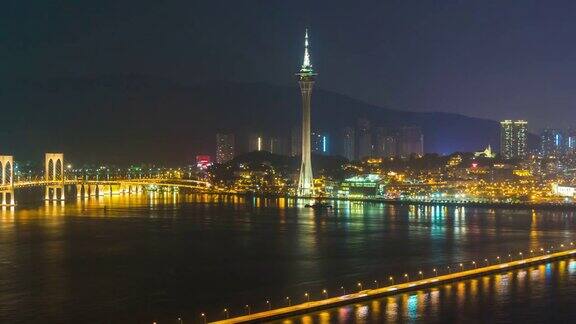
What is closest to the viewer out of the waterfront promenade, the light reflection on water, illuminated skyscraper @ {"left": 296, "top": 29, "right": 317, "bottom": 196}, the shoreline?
the waterfront promenade

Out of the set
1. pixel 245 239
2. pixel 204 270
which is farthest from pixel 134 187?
pixel 204 270

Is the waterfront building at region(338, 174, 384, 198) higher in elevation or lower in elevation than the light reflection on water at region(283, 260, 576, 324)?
higher

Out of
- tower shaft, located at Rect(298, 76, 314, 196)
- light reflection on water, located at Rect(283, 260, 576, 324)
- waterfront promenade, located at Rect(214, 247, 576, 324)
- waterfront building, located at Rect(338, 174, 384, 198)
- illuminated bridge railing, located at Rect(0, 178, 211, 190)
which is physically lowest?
light reflection on water, located at Rect(283, 260, 576, 324)

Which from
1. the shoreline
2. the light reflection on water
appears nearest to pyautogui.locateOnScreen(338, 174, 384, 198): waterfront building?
the shoreline

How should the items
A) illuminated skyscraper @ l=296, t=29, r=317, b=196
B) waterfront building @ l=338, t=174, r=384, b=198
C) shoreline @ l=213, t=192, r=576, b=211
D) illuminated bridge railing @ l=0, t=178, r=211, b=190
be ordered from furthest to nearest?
1. illuminated bridge railing @ l=0, t=178, r=211, b=190
2. waterfront building @ l=338, t=174, r=384, b=198
3. illuminated skyscraper @ l=296, t=29, r=317, b=196
4. shoreline @ l=213, t=192, r=576, b=211

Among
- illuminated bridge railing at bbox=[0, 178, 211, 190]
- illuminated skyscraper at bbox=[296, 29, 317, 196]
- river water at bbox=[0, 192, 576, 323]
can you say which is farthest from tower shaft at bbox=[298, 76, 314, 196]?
river water at bbox=[0, 192, 576, 323]

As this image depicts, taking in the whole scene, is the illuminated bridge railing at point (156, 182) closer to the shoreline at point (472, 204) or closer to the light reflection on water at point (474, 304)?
the shoreline at point (472, 204)

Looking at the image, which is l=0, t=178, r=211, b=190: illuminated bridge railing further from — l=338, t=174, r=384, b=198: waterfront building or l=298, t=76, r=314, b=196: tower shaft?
l=298, t=76, r=314, b=196: tower shaft

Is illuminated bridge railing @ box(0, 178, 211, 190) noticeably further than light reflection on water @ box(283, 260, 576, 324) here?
Yes
